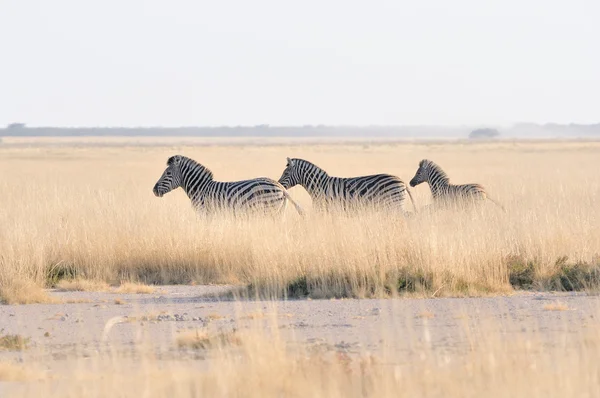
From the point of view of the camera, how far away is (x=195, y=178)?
18.8m

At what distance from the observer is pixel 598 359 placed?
7.70 m

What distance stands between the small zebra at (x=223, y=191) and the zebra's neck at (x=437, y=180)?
498 cm

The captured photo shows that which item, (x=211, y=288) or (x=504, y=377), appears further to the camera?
(x=211, y=288)

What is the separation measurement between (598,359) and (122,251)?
800 cm

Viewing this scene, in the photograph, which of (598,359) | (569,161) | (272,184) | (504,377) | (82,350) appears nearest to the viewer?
(504,377)

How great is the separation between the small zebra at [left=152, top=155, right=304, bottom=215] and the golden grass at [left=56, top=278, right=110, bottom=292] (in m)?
3.92

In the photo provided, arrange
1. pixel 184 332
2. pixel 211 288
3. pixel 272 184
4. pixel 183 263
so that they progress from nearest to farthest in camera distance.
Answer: pixel 184 332 → pixel 211 288 → pixel 183 263 → pixel 272 184

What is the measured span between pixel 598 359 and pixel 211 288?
6263mm

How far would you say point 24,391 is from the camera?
7.25 metres

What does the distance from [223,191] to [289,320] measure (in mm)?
7871

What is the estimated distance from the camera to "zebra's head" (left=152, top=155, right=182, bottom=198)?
1892cm

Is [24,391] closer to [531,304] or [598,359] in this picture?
[598,359]

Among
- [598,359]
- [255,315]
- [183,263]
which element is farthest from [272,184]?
[598,359]

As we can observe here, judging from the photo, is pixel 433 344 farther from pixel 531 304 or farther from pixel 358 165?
pixel 358 165
